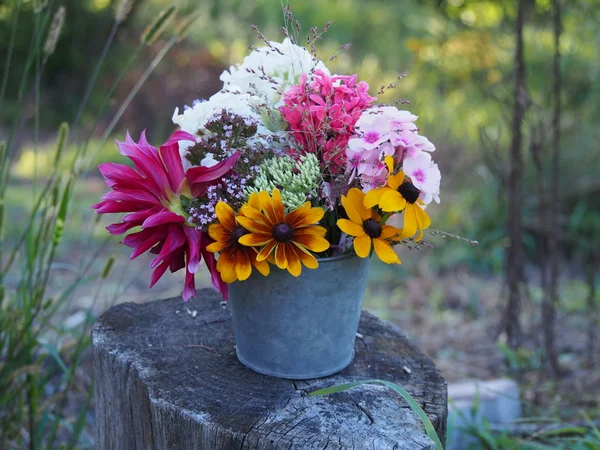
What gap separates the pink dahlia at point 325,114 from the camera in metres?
1.20

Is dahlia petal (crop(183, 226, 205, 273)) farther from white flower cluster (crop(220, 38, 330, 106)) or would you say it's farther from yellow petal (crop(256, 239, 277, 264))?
white flower cluster (crop(220, 38, 330, 106))

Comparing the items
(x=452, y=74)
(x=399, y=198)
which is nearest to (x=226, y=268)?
(x=399, y=198)

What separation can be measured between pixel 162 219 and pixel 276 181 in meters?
0.22

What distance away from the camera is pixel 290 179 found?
1169 millimetres

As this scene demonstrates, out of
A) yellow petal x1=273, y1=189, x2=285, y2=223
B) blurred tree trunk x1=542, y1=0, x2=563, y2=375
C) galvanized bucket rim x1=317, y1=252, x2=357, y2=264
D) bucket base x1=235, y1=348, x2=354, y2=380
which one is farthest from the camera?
blurred tree trunk x1=542, y1=0, x2=563, y2=375

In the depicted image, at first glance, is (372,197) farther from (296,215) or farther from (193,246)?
(193,246)

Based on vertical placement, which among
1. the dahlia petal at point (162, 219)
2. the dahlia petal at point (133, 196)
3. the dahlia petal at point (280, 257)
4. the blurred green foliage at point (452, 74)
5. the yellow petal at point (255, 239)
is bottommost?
the dahlia petal at point (280, 257)

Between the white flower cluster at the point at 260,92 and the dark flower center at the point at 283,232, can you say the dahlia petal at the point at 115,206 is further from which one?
the dark flower center at the point at 283,232

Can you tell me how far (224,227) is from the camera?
3.88 ft

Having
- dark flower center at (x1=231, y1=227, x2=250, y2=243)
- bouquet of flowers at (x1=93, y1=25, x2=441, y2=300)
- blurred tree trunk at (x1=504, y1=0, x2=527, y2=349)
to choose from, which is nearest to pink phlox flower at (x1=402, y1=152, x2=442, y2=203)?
bouquet of flowers at (x1=93, y1=25, x2=441, y2=300)

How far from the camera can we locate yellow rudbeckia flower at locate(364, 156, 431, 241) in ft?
3.81

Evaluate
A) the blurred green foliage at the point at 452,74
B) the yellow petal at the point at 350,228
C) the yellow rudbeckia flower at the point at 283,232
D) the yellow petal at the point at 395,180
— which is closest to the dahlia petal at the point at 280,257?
the yellow rudbeckia flower at the point at 283,232

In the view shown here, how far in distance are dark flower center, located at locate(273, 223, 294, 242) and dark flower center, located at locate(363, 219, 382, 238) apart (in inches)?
5.6

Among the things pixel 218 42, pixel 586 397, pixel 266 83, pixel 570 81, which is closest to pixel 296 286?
pixel 266 83
